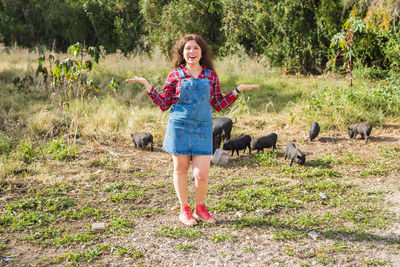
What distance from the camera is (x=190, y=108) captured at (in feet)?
13.4

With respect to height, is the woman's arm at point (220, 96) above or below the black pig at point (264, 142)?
above

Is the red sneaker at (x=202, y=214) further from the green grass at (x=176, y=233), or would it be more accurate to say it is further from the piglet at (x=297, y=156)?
the piglet at (x=297, y=156)

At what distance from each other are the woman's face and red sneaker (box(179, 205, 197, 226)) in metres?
1.56

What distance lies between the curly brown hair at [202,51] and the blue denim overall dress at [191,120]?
30 centimetres

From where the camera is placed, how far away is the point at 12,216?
14.8 ft

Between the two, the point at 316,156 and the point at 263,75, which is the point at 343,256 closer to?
the point at 316,156

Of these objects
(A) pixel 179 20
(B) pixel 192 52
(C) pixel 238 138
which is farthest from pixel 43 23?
(B) pixel 192 52

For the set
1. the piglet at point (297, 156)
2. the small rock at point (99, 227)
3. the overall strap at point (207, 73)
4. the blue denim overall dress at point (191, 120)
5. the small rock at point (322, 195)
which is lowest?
the small rock at point (99, 227)

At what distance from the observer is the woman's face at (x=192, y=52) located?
4164 mm

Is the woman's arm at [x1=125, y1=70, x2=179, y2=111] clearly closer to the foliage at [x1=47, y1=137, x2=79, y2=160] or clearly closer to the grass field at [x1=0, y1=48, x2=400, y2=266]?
the grass field at [x1=0, y1=48, x2=400, y2=266]

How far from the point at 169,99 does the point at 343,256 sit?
2.27 metres

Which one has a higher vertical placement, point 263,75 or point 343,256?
point 263,75

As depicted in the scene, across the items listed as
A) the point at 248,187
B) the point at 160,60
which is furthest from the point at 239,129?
the point at 160,60

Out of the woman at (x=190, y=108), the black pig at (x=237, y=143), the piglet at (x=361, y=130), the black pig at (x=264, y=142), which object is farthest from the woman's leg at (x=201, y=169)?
the piglet at (x=361, y=130)
